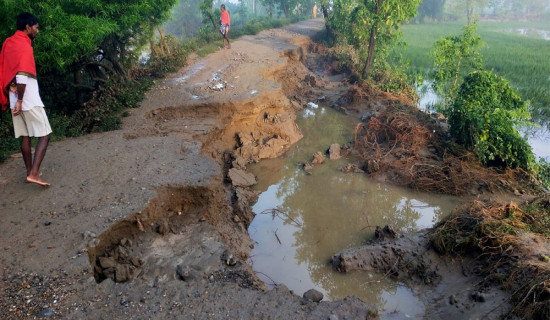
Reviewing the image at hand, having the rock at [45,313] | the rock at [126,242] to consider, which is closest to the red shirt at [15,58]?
the rock at [126,242]

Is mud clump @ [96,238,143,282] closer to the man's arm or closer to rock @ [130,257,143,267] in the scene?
rock @ [130,257,143,267]

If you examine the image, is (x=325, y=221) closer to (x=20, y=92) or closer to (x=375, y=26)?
(x=20, y=92)

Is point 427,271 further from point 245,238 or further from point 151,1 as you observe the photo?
point 151,1

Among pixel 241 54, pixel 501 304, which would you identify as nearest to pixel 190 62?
pixel 241 54

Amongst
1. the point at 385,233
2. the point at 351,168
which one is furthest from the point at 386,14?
the point at 385,233

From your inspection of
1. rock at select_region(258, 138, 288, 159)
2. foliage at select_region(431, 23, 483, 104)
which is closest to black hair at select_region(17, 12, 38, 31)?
rock at select_region(258, 138, 288, 159)

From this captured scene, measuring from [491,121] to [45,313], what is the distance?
24.4 feet

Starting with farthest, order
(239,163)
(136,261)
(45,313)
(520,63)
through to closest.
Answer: (520,63) → (239,163) → (136,261) → (45,313)

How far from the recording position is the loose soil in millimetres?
3113

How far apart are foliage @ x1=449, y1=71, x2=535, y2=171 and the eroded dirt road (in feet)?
13.0

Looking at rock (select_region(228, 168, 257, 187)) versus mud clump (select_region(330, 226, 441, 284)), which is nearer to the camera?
mud clump (select_region(330, 226, 441, 284))

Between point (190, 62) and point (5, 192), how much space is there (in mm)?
8054

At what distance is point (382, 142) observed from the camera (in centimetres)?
852

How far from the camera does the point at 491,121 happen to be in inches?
270
